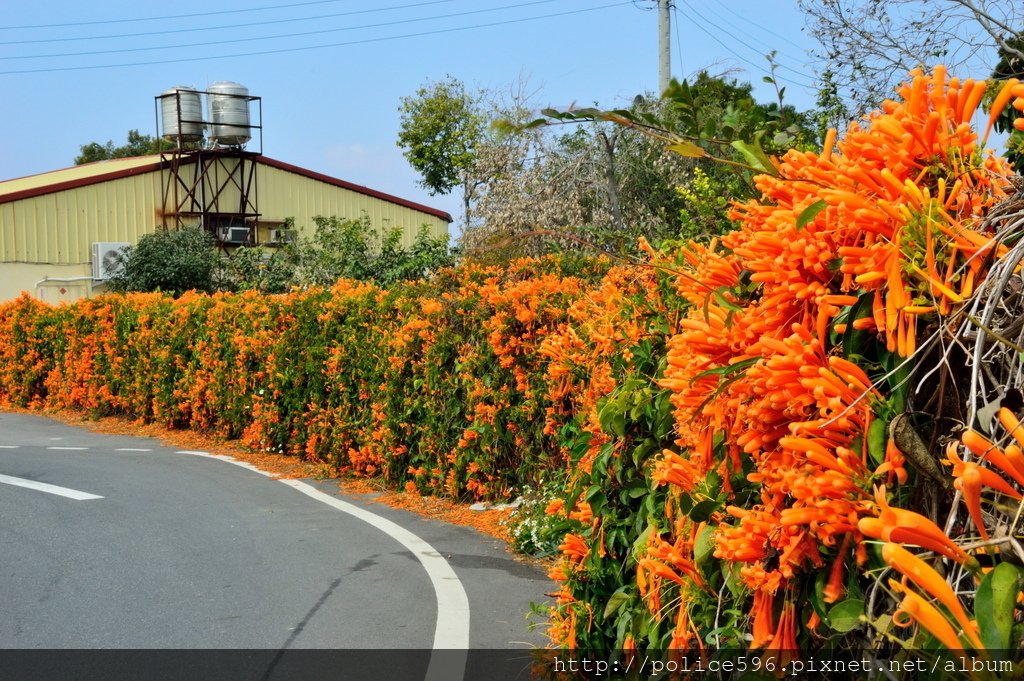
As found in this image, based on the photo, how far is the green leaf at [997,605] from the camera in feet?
4.91

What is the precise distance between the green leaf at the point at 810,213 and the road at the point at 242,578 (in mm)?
3771

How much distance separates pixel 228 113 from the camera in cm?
3694

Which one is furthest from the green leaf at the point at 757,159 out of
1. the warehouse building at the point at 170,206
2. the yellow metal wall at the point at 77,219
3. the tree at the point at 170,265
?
the yellow metal wall at the point at 77,219

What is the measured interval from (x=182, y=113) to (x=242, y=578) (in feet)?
108

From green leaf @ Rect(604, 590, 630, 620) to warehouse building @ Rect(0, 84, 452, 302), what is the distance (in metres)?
Answer: 28.3

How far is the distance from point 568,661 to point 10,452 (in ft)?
41.9

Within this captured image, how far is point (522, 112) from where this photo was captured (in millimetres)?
22250

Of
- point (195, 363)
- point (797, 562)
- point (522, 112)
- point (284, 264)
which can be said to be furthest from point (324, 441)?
point (284, 264)

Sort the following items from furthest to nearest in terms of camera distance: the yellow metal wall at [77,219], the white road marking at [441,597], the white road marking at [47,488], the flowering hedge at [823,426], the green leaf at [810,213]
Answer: the yellow metal wall at [77,219] → the white road marking at [47,488] → the white road marking at [441,597] → the green leaf at [810,213] → the flowering hedge at [823,426]

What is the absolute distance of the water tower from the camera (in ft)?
121


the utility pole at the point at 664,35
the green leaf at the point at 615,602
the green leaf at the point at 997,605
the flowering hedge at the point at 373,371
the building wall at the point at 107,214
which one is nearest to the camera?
the green leaf at the point at 997,605

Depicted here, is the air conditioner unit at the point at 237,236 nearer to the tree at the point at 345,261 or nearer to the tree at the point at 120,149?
the tree at the point at 345,261

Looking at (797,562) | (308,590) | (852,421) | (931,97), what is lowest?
(308,590)

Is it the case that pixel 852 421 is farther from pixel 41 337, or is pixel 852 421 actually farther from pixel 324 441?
pixel 41 337
